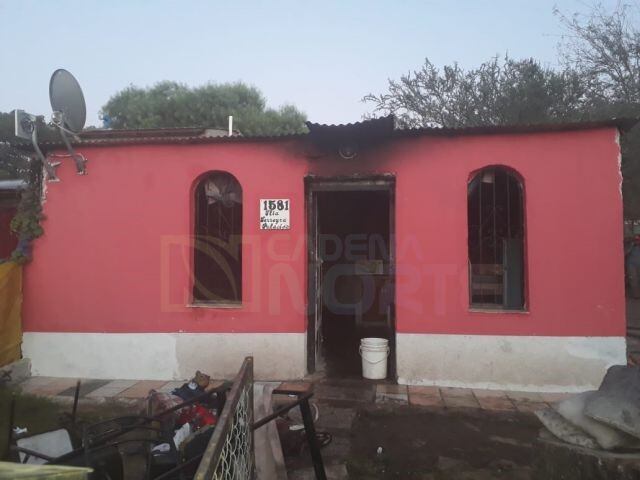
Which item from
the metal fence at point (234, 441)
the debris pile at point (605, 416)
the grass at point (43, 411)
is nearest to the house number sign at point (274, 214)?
the grass at point (43, 411)

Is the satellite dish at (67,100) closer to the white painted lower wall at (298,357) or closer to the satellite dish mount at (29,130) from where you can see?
the satellite dish mount at (29,130)

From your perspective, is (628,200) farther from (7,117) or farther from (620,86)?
(7,117)

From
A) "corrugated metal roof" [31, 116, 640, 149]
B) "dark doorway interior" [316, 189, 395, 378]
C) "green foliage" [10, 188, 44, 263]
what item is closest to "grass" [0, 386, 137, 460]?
"green foliage" [10, 188, 44, 263]

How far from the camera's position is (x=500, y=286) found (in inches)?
248

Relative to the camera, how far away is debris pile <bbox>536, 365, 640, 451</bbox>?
89.0 inches

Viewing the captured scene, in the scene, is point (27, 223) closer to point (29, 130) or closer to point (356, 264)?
point (29, 130)

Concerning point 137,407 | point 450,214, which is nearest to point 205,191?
point 137,407

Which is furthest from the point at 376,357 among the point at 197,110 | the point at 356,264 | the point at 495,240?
the point at 197,110

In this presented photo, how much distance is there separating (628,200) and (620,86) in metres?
3.34

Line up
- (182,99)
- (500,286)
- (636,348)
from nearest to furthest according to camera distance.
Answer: (500,286) → (636,348) → (182,99)

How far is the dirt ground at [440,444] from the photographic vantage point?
3.92 metres

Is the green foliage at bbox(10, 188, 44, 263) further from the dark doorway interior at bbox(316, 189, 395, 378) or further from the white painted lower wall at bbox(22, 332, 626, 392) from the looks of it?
the dark doorway interior at bbox(316, 189, 395, 378)

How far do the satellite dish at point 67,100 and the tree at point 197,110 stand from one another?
16.9 metres

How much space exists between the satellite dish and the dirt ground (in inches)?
228
